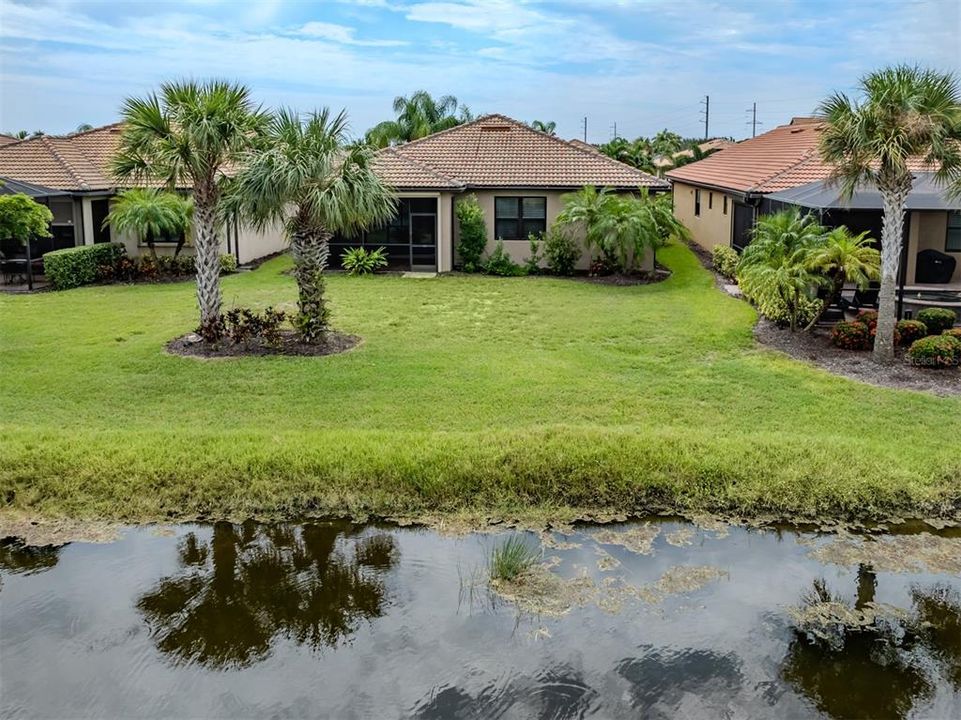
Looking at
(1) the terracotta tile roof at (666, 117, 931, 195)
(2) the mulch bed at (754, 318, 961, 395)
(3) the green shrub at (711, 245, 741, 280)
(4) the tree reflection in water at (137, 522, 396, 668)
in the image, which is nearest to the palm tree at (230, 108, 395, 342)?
(4) the tree reflection in water at (137, 522, 396, 668)

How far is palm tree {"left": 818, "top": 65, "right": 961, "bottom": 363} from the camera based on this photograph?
14.0m

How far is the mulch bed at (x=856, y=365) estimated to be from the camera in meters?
13.8

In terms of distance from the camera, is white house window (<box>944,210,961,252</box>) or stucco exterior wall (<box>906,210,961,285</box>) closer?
white house window (<box>944,210,961,252</box>)

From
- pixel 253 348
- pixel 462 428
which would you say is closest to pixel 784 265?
pixel 462 428

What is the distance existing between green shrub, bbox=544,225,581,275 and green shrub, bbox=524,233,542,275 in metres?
0.39

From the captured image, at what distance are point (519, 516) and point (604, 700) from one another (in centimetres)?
346

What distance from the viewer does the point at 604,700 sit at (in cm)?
673

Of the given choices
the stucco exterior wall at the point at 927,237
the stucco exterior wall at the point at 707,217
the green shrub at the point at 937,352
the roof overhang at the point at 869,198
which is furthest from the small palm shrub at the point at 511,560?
the stucco exterior wall at the point at 707,217

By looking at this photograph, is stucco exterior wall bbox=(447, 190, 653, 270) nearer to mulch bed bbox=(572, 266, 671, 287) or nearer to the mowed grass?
mulch bed bbox=(572, 266, 671, 287)

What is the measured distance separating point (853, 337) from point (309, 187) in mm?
10177

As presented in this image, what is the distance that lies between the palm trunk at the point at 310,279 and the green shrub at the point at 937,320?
36.7 feet

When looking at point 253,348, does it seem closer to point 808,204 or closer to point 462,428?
point 462,428

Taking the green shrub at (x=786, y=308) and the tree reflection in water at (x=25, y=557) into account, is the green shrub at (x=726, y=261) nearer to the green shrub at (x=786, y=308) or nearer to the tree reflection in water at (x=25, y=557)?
the green shrub at (x=786, y=308)

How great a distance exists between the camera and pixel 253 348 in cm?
1606
